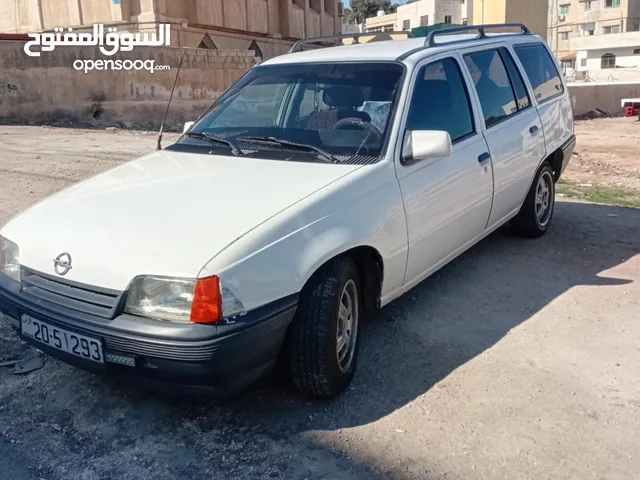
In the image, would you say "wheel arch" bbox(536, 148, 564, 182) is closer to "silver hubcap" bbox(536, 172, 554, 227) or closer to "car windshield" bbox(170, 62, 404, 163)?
"silver hubcap" bbox(536, 172, 554, 227)

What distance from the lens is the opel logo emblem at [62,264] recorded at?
2.88 m

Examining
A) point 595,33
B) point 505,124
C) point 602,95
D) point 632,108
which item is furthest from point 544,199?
point 595,33

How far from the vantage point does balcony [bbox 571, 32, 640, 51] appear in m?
58.5

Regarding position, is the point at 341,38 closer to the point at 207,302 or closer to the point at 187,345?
the point at 207,302

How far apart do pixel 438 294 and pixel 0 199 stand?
5.49m

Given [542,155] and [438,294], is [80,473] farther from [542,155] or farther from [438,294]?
[542,155]

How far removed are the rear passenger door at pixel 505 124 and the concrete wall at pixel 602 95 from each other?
20.5 meters

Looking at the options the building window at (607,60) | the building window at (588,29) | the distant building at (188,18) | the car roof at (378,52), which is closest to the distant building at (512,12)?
the distant building at (188,18)

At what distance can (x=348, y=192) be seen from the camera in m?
3.29

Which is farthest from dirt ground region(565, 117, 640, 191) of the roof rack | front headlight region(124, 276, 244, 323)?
front headlight region(124, 276, 244, 323)

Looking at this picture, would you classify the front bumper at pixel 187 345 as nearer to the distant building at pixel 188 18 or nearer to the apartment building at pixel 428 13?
the distant building at pixel 188 18

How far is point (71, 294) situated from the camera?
287 centimetres

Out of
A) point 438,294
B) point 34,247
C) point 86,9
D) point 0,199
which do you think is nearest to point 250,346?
point 34,247

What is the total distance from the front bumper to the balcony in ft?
211
